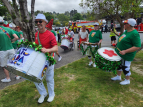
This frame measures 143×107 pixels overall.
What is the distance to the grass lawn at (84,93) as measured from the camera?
263 cm

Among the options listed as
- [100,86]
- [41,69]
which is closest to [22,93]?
[41,69]

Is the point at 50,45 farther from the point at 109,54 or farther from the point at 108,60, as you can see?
the point at 109,54

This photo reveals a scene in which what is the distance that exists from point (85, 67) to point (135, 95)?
2.32m

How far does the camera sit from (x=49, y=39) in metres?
2.26

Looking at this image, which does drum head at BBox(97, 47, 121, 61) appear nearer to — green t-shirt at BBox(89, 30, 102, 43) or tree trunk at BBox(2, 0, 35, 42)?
green t-shirt at BBox(89, 30, 102, 43)

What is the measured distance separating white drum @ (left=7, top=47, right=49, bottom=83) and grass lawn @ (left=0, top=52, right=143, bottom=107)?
677mm

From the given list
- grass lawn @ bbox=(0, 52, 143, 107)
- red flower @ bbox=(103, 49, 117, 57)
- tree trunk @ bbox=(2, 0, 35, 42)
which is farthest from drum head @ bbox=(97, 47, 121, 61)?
tree trunk @ bbox=(2, 0, 35, 42)

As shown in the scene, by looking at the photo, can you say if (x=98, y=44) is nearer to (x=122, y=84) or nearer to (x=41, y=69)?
(x=122, y=84)

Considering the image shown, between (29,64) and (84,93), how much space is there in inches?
71.2

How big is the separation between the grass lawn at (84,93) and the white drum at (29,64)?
0.68m

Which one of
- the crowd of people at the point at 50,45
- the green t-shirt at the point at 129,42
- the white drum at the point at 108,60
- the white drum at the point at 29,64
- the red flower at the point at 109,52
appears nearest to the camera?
the white drum at the point at 29,64

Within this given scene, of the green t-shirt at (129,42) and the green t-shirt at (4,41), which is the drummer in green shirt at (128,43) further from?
the green t-shirt at (4,41)

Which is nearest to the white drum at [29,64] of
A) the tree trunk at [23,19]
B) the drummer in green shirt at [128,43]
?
the drummer in green shirt at [128,43]

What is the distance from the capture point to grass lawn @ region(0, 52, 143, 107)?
8.62ft
